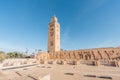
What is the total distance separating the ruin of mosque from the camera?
23.9 metres

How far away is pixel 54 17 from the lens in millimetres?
46938

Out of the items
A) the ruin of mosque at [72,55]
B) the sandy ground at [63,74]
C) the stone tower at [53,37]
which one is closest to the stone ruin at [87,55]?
the ruin of mosque at [72,55]

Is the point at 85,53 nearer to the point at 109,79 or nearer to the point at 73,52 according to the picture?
the point at 73,52

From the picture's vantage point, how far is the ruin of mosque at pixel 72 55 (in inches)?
941

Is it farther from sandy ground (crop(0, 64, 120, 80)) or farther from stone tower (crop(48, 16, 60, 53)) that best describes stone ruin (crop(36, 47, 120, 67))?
sandy ground (crop(0, 64, 120, 80))

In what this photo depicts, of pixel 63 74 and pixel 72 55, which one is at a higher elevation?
pixel 72 55

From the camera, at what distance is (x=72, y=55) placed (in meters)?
36.4

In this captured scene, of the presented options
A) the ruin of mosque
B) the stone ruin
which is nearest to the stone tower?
the ruin of mosque

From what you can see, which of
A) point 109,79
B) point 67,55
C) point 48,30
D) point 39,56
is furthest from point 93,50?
point 109,79

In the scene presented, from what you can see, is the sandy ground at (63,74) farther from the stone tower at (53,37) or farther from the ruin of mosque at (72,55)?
the stone tower at (53,37)

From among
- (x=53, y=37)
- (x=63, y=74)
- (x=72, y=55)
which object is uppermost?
(x=53, y=37)

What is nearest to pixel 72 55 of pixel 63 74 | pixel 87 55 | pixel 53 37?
pixel 87 55

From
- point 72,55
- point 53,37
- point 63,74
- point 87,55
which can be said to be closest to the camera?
point 63,74

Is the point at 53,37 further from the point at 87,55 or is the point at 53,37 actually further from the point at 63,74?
the point at 63,74
